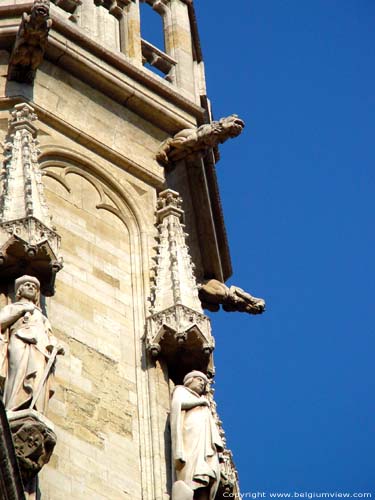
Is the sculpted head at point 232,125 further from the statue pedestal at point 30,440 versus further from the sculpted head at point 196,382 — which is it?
the statue pedestal at point 30,440

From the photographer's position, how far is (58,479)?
1783 centimetres

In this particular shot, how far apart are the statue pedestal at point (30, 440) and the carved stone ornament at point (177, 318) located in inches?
111

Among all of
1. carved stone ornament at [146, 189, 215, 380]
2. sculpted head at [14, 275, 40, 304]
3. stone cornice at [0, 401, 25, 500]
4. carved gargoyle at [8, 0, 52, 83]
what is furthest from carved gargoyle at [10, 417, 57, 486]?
carved gargoyle at [8, 0, 52, 83]

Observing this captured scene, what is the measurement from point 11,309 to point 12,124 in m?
3.23

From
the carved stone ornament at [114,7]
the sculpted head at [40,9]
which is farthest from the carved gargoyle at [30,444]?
the carved stone ornament at [114,7]

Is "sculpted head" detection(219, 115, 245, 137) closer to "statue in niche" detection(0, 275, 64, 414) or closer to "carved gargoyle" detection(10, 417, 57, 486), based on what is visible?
"statue in niche" detection(0, 275, 64, 414)

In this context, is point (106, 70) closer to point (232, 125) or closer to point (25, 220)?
point (232, 125)

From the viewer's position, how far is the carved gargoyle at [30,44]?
2180 cm

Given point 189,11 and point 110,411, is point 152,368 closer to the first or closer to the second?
point 110,411

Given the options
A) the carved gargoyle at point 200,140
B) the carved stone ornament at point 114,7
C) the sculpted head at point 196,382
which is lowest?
the sculpted head at point 196,382

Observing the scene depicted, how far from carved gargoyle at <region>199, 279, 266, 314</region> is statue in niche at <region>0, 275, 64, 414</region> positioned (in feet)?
13.2

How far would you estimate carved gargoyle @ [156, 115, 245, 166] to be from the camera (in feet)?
74.7

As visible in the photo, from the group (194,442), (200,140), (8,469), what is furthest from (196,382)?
(200,140)

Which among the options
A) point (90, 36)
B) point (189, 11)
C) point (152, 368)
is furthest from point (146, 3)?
point (152, 368)
